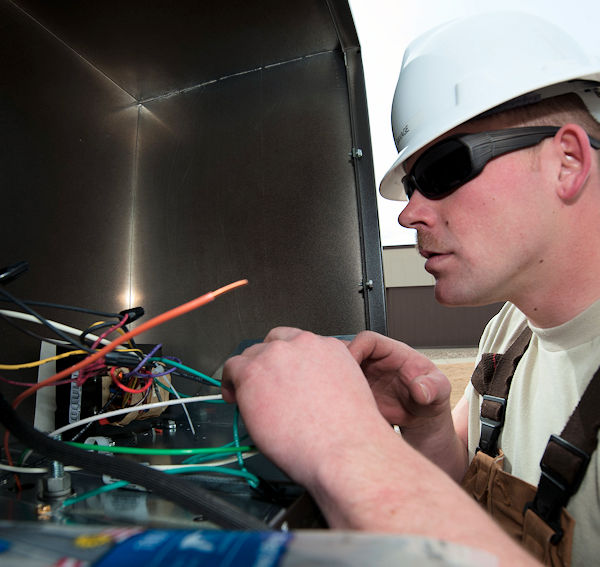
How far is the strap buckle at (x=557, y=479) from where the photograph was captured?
674 millimetres

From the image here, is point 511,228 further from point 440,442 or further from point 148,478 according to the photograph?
point 148,478

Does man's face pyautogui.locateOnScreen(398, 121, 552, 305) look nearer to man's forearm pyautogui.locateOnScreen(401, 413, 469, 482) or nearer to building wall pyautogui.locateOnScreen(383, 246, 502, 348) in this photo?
man's forearm pyautogui.locateOnScreen(401, 413, 469, 482)

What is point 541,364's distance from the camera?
0.90m

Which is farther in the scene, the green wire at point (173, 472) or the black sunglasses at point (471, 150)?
the black sunglasses at point (471, 150)

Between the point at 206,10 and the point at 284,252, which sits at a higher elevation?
the point at 206,10

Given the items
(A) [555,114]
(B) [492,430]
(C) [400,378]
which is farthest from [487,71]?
(B) [492,430]

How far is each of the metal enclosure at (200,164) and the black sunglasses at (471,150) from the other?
1.09ft

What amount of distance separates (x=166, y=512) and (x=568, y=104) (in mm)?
1022

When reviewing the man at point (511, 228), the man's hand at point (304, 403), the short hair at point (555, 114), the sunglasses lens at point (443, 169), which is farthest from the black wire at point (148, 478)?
the short hair at point (555, 114)

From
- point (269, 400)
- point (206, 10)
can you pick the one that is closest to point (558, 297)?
point (269, 400)

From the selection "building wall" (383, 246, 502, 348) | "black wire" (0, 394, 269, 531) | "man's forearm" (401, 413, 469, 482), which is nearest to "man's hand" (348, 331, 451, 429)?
"man's forearm" (401, 413, 469, 482)

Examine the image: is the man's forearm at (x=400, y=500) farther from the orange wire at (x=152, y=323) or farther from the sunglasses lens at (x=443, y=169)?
the sunglasses lens at (x=443, y=169)

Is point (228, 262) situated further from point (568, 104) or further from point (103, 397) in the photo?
point (568, 104)

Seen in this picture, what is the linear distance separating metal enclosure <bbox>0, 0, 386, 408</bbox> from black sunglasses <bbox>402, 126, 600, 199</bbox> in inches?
13.0
